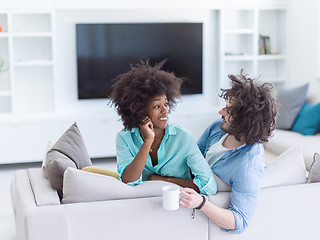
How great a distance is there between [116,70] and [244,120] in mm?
3481

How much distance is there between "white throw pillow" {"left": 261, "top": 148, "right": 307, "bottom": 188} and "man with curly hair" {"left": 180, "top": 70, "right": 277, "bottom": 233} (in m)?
0.17

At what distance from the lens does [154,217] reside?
6.95 feet

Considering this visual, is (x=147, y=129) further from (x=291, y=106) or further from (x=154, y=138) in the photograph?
(x=291, y=106)

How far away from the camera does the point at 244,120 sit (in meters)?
2.11

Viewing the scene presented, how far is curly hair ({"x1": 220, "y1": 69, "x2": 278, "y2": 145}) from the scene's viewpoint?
2.10 meters

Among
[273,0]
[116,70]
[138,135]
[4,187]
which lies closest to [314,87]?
[273,0]

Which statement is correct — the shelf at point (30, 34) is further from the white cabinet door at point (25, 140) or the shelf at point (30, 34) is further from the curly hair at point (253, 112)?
the curly hair at point (253, 112)

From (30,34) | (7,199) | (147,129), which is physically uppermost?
(30,34)

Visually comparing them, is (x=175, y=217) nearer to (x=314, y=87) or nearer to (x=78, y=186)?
(x=78, y=186)

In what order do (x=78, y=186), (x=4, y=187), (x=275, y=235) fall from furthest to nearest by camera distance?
(x=4, y=187)
(x=275, y=235)
(x=78, y=186)

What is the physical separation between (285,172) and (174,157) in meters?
0.53

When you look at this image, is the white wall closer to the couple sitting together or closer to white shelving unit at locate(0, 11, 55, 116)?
white shelving unit at locate(0, 11, 55, 116)

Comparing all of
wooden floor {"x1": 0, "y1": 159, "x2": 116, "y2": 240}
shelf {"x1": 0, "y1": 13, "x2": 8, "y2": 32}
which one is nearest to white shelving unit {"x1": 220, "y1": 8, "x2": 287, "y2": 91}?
wooden floor {"x1": 0, "y1": 159, "x2": 116, "y2": 240}

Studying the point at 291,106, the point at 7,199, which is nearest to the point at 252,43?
the point at 291,106
